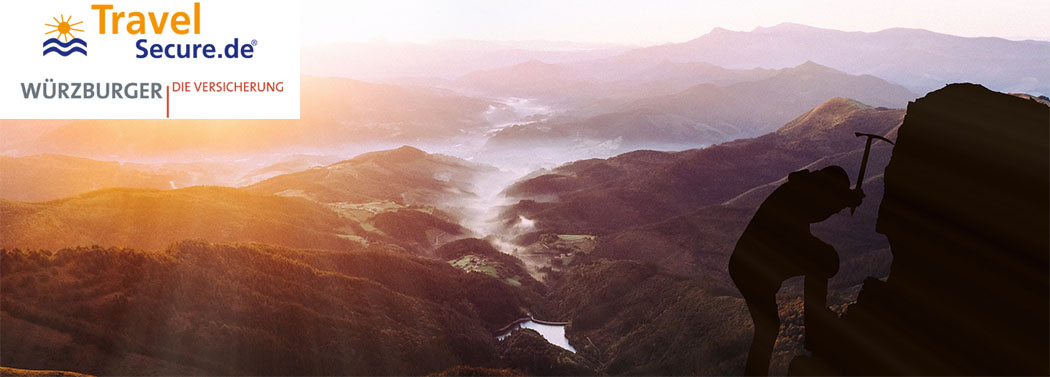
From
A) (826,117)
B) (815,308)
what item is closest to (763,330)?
(815,308)

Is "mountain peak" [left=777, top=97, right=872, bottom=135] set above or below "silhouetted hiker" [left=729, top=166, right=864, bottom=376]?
below

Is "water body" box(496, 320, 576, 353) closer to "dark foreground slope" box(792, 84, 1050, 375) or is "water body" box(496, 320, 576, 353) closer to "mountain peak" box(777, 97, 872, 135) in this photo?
"dark foreground slope" box(792, 84, 1050, 375)

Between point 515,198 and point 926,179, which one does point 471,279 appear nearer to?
point 926,179

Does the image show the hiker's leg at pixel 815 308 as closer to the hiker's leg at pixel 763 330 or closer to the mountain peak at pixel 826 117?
the hiker's leg at pixel 763 330

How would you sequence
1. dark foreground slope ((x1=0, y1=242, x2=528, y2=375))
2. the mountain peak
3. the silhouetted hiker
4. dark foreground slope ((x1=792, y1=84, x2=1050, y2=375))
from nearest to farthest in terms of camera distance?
1. dark foreground slope ((x1=792, y1=84, x2=1050, y2=375))
2. the silhouetted hiker
3. dark foreground slope ((x1=0, y1=242, x2=528, y2=375))
4. the mountain peak

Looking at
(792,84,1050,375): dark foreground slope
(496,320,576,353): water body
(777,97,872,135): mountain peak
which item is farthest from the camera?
(777,97,872,135): mountain peak

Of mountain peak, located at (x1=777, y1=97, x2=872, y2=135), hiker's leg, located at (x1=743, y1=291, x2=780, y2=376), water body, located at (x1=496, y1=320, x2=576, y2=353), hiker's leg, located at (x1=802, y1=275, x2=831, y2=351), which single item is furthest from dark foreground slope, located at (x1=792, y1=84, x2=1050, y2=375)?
mountain peak, located at (x1=777, y1=97, x2=872, y2=135)
